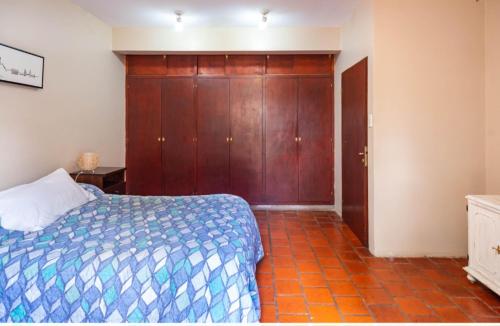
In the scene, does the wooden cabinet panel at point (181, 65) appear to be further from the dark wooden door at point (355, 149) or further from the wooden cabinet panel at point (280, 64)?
the dark wooden door at point (355, 149)

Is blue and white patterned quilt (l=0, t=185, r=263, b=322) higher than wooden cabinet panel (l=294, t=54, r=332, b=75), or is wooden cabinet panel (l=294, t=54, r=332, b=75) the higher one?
wooden cabinet panel (l=294, t=54, r=332, b=75)

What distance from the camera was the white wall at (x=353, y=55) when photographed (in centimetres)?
302

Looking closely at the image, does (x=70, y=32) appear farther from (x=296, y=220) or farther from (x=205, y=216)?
(x=296, y=220)

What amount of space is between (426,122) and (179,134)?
328 cm

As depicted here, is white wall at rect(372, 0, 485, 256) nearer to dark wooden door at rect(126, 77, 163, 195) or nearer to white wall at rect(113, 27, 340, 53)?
white wall at rect(113, 27, 340, 53)

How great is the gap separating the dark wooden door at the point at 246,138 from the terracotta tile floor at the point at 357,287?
1402 mm

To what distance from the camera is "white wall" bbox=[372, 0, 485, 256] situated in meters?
2.86

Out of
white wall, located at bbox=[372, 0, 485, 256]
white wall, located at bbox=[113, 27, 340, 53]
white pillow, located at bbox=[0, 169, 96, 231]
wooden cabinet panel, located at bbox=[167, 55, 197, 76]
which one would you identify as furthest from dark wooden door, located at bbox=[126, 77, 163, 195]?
white wall, located at bbox=[372, 0, 485, 256]

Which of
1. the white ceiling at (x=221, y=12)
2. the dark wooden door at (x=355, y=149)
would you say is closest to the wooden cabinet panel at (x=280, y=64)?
the white ceiling at (x=221, y=12)

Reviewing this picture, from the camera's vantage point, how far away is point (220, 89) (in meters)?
4.62

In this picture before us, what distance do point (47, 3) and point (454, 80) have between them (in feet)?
13.0

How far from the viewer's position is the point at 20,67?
2.57 meters

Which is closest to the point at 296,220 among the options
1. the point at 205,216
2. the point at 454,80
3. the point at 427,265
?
the point at 427,265

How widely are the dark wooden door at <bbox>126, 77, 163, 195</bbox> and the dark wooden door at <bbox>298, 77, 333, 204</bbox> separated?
219 centimetres
